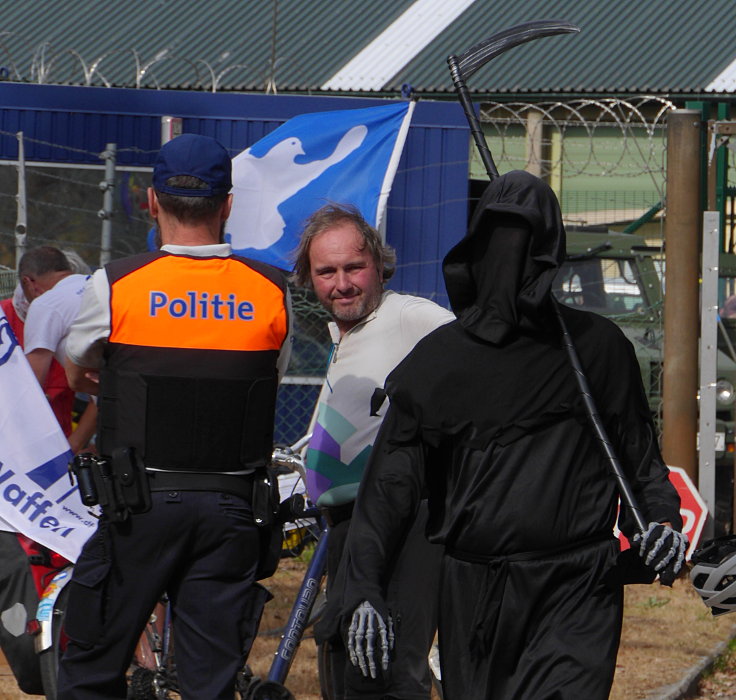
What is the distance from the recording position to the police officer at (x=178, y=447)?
3904 millimetres

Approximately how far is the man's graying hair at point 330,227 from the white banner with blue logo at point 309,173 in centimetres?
370

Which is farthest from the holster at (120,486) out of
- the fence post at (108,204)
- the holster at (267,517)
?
the fence post at (108,204)

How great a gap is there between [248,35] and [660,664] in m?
18.5

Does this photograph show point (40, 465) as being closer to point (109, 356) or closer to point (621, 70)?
point (109, 356)

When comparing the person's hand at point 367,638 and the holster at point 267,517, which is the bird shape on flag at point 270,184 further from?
the person's hand at point 367,638

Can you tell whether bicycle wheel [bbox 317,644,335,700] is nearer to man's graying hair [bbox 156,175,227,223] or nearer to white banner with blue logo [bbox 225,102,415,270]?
man's graying hair [bbox 156,175,227,223]

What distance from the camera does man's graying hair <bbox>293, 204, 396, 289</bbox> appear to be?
4641 mm

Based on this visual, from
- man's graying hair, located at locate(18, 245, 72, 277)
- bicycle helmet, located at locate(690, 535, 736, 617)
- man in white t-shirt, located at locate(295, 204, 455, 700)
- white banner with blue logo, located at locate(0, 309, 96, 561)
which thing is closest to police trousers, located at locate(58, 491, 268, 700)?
man in white t-shirt, located at locate(295, 204, 455, 700)

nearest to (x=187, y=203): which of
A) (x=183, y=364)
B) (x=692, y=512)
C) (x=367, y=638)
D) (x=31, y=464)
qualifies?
(x=183, y=364)

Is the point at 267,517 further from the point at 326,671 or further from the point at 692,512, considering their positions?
the point at 692,512

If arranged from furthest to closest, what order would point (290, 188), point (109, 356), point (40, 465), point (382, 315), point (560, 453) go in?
point (290, 188) → point (40, 465) → point (382, 315) → point (109, 356) → point (560, 453)

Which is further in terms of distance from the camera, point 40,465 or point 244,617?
point 40,465

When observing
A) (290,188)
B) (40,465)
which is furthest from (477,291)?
(290,188)

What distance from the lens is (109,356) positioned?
3.95 metres
